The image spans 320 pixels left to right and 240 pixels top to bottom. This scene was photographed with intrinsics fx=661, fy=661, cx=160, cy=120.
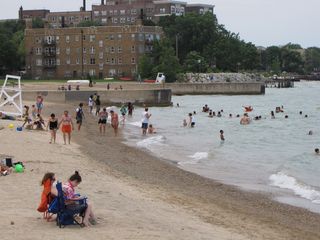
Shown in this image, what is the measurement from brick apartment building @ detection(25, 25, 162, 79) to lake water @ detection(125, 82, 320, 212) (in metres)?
54.4

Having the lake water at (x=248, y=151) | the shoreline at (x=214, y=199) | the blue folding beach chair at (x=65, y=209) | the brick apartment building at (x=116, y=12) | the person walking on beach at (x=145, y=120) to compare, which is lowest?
the lake water at (x=248, y=151)

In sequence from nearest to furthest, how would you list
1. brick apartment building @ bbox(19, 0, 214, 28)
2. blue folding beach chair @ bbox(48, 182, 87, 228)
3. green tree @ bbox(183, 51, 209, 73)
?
1. blue folding beach chair @ bbox(48, 182, 87, 228)
2. green tree @ bbox(183, 51, 209, 73)
3. brick apartment building @ bbox(19, 0, 214, 28)

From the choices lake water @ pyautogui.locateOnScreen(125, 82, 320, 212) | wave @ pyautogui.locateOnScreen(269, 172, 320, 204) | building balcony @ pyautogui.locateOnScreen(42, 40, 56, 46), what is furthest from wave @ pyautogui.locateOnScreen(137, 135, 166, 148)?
building balcony @ pyautogui.locateOnScreen(42, 40, 56, 46)

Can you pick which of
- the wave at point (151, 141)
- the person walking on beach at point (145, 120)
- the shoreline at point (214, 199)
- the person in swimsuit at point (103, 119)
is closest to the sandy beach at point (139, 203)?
the shoreline at point (214, 199)

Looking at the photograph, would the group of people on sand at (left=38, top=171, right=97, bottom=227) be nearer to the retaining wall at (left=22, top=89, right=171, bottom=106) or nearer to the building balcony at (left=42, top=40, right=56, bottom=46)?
the retaining wall at (left=22, top=89, right=171, bottom=106)

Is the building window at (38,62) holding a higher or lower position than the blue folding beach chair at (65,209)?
higher

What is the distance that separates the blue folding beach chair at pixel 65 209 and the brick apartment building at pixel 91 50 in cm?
9968

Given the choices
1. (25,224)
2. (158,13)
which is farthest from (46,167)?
(158,13)

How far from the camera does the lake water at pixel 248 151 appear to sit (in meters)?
22.1

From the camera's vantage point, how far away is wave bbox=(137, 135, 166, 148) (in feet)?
108

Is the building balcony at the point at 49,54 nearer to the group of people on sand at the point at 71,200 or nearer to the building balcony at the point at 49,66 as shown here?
the building balcony at the point at 49,66

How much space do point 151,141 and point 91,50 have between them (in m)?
78.6

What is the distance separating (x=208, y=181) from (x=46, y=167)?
570 centimetres

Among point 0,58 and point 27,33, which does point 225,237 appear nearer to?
point 0,58
